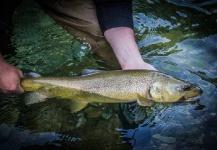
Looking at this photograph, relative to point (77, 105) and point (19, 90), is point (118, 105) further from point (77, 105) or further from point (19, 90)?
point (19, 90)

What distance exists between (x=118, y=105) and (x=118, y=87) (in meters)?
0.54

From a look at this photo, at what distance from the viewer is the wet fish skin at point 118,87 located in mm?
2838

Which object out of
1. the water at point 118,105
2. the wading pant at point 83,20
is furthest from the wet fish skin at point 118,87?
the wading pant at point 83,20

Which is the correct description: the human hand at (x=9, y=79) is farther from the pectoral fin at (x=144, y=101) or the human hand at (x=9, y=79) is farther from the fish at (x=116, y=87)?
the pectoral fin at (x=144, y=101)

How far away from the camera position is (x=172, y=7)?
571cm

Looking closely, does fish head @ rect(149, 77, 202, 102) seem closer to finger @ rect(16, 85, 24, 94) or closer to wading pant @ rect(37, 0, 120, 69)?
wading pant @ rect(37, 0, 120, 69)

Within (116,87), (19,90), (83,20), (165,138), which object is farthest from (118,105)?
(83,20)

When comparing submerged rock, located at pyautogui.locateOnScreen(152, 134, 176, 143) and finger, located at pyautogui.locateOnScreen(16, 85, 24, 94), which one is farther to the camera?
finger, located at pyautogui.locateOnScreen(16, 85, 24, 94)

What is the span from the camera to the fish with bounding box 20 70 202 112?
9.32ft

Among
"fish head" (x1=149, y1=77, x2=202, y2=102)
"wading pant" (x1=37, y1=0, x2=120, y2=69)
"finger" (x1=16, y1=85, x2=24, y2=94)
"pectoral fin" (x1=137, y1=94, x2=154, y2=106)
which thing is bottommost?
"finger" (x1=16, y1=85, x2=24, y2=94)

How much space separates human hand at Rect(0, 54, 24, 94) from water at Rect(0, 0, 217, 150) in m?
0.31

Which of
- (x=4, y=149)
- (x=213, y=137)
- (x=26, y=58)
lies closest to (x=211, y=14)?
(x=213, y=137)

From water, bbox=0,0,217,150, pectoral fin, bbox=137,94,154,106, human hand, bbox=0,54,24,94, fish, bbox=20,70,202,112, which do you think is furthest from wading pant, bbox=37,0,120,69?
human hand, bbox=0,54,24,94

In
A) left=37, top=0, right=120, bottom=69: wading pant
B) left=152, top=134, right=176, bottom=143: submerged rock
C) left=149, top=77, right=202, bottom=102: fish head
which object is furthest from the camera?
left=37, top=0, right=120, bottom=69: wading pant
